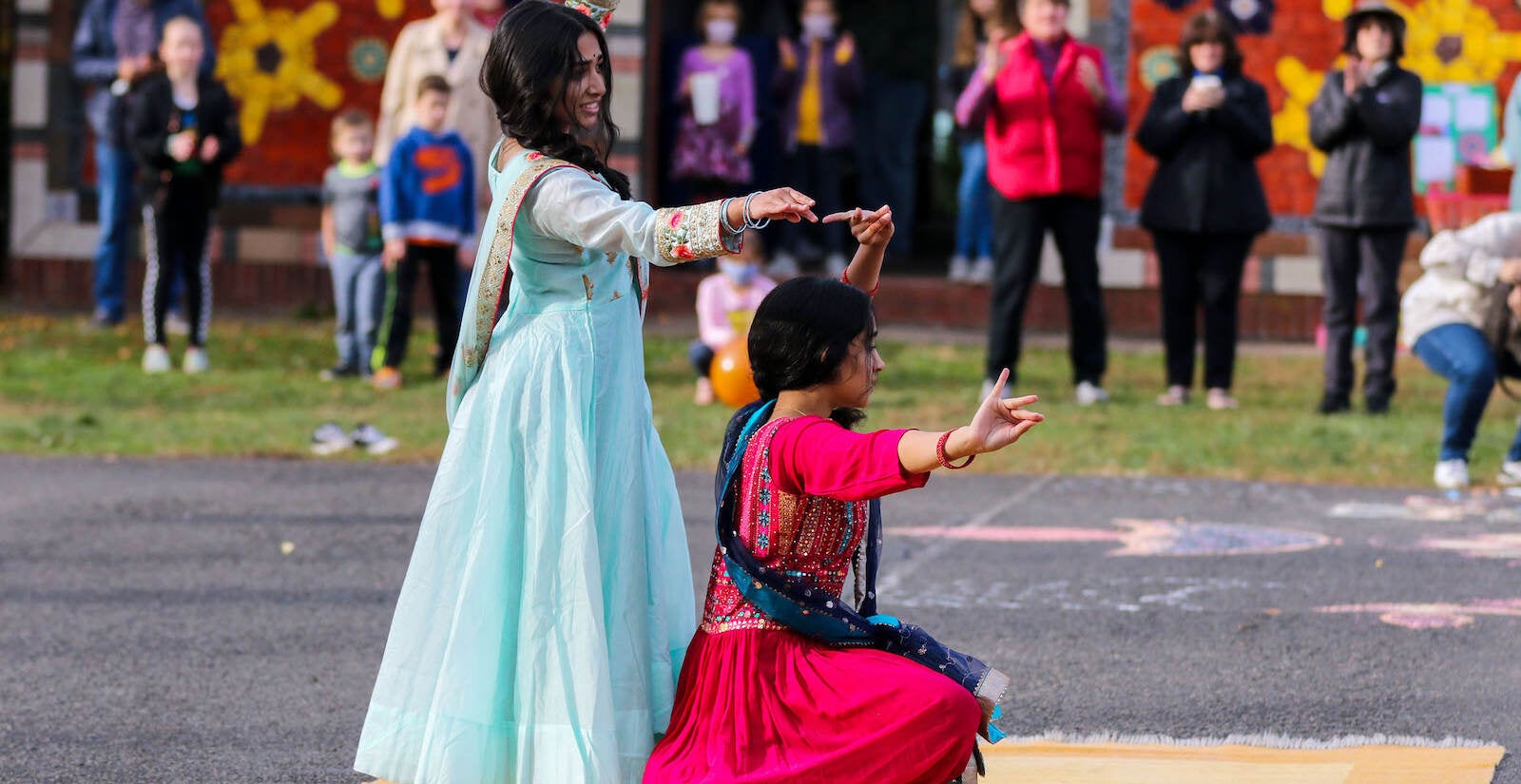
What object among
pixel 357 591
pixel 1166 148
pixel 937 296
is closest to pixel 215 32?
pixel 937 296

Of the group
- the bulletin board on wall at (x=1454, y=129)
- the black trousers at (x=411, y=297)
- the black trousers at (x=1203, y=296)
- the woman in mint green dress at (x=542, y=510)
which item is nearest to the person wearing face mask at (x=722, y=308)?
the black trousers at (x=411, y=297)

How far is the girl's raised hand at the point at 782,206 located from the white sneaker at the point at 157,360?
8254 millimetres

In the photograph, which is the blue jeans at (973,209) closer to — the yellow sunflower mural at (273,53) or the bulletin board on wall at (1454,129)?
the bulletin board on wall at (1454,129)

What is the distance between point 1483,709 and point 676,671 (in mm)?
2097

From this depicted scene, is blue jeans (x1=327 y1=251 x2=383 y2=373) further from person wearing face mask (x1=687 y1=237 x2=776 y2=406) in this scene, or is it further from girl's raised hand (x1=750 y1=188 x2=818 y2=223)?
girl's raised hand (x1=750 y1=188 x2=818 y2=223)

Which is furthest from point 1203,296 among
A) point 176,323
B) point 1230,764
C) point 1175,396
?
point 176,323

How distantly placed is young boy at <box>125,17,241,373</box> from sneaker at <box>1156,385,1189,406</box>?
16.9 feet

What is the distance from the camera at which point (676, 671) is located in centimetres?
404

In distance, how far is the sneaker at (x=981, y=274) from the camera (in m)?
13.8

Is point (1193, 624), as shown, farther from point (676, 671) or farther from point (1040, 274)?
point (1040, 274)

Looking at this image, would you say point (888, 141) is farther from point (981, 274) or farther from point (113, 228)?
point (113, 228)

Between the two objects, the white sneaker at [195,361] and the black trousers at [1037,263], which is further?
the white sneaker at [195,361]

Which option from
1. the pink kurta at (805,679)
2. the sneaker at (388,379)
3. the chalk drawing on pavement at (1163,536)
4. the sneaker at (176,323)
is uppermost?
the pink kurta at (805,679)

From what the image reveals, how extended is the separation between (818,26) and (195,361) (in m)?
5.20
